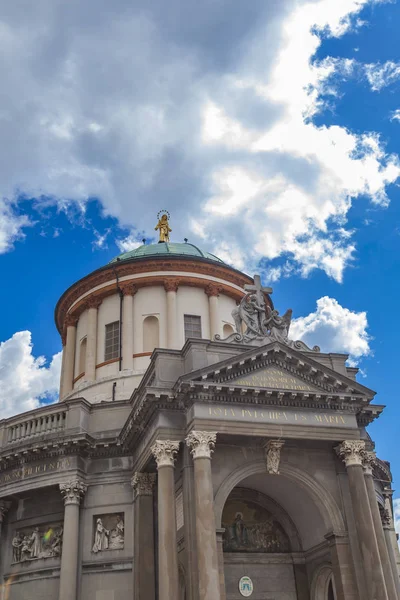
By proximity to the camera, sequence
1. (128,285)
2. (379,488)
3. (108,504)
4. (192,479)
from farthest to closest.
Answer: (128,285)
(379,488)
(108,504)
(192,479)

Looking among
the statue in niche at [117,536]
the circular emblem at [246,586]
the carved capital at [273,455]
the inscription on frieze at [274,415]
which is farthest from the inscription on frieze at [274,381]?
the circular emblem at [246,586]

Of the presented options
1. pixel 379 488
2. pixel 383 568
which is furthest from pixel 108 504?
pixel 379 488

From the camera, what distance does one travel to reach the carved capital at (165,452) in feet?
68.6

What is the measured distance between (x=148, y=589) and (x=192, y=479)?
176 inches

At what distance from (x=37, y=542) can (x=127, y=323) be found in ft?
36.5

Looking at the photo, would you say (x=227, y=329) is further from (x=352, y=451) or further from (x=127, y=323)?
(x=352, y=451)

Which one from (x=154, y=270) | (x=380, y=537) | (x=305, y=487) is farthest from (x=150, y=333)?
(x=380, y=537)

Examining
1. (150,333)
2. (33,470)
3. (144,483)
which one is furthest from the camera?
(150,333)

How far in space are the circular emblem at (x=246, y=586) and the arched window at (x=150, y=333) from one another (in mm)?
11709

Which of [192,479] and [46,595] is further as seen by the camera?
[46,595]

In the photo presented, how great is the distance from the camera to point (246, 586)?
77.2 ft

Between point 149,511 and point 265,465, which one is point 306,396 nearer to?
point 265,465

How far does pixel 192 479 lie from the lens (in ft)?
67.9

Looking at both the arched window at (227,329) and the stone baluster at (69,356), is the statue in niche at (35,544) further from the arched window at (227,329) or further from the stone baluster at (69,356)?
the arched window at (227,329)
